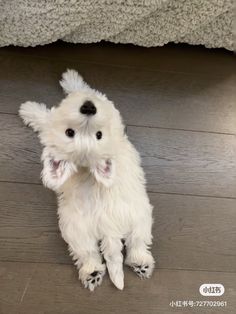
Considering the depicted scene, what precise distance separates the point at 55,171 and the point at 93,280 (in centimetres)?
46

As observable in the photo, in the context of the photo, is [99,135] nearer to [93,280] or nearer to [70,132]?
[70,132]

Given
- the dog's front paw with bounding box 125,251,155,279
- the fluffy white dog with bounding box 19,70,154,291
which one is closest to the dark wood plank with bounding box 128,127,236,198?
the fluffy white dog with bounding box 19,70,154,291

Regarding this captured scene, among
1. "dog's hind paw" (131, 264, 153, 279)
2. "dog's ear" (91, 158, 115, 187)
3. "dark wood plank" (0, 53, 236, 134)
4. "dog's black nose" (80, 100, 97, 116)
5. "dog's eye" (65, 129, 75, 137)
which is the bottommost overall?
"dog's hind paw" (131, 264, 153, 279)

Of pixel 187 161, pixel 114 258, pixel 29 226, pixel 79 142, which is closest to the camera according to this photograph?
pixel 79 142

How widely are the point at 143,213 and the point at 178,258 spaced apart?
28 cm

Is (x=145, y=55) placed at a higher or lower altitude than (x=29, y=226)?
higher

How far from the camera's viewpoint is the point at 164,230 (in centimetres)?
136

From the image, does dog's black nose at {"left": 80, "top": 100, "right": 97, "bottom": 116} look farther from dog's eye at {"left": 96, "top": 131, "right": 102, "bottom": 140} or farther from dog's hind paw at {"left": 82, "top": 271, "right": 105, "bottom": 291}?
dog's hind paw at {"left": 82, "top": 271, "right": 105, "bottom": 291}

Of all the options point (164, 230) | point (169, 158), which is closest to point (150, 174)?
point (169, 158)

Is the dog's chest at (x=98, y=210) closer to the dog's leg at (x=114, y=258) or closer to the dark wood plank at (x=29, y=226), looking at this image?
the dog's leg at (x=114, y=258)

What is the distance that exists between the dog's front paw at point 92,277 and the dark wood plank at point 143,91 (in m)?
0.55

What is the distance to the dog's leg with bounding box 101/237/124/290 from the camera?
1.18 m

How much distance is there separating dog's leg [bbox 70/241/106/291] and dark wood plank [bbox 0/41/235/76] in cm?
71

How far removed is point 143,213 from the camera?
1182 mm
